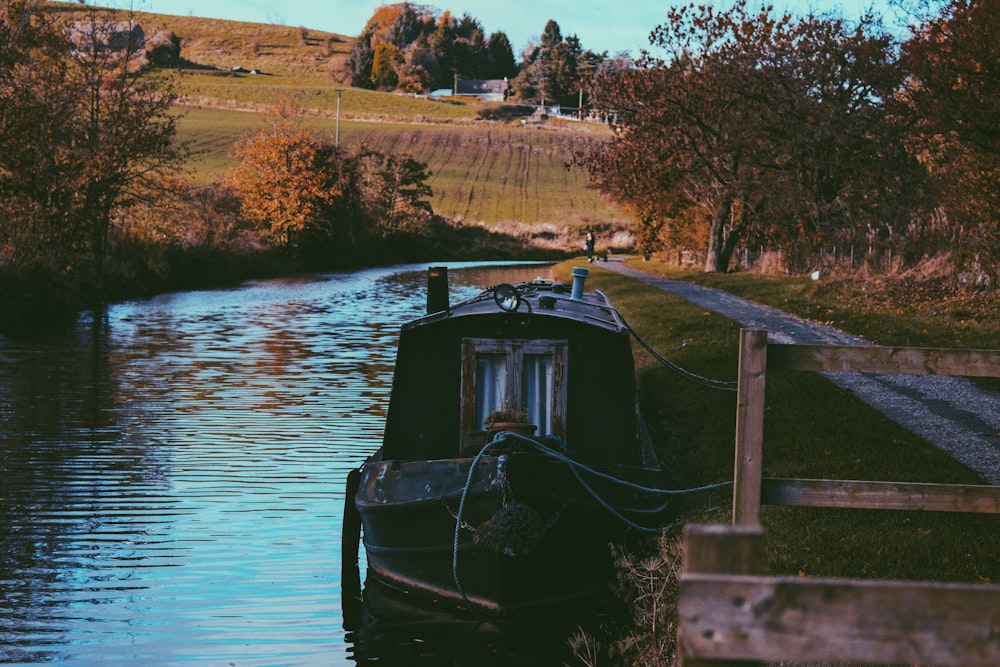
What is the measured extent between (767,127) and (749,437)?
30.0 m

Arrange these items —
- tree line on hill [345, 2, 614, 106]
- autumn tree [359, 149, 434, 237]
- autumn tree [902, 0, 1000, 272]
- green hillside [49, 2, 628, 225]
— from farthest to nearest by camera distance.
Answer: tree line on hill [345, 2, 614, 106] < green hillside [49, 2, 628, 225] < autumn tree [359, 149, 434, 237] < autumn tree [902, 0, 1000, 272]

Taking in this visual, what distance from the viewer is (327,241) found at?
5606 cm

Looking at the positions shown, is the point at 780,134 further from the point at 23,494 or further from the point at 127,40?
the point at 23,494

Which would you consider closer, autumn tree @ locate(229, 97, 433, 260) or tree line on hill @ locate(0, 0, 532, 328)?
tree line on hill @ locate(0, 0, 532, 328)

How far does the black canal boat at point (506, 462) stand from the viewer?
27.6 feet

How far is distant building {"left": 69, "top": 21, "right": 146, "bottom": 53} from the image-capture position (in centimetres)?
3355

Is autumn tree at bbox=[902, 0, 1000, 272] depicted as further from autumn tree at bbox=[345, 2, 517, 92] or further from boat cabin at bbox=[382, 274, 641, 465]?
autumn tree at bbox=[345, 2, 517, 92]

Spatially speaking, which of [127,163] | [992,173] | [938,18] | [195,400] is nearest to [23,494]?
[195,400]

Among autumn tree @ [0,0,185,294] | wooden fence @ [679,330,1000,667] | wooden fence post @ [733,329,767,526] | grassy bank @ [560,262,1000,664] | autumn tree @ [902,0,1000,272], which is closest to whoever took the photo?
wooden fence @ [679,330,1000,667]

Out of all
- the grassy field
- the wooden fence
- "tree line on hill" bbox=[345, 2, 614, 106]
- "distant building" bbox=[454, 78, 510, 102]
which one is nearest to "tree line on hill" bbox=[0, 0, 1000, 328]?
the wooden fence

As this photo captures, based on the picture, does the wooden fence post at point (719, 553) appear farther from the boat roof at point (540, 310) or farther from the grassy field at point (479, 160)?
the grassy field at point (479, 160)

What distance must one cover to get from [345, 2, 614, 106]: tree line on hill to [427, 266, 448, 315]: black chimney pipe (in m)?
126

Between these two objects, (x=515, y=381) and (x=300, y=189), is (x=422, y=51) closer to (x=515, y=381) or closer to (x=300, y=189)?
(x=300, y=189)

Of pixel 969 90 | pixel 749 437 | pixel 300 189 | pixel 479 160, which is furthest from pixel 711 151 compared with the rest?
pixel 479 160
